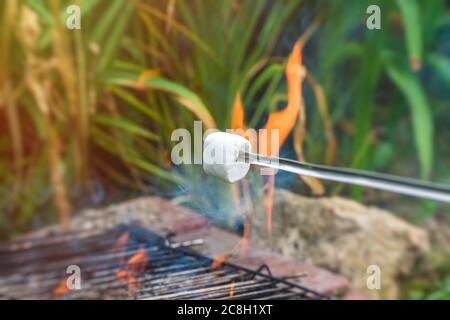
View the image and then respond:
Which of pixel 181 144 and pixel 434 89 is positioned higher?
pixel 434 89

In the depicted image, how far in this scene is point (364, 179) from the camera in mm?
1010

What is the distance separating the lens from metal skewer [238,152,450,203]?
97 cm

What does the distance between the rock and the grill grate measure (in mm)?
178

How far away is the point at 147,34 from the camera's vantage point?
5.68ft

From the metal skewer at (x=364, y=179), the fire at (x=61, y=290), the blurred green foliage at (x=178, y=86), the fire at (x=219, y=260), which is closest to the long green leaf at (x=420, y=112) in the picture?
the blurred green foliage at (x=178, y=86)

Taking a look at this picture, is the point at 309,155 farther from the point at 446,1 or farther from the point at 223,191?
the point at 446,1

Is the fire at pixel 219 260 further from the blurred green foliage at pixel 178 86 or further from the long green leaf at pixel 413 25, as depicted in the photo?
the long green leaf at pixel 413 25

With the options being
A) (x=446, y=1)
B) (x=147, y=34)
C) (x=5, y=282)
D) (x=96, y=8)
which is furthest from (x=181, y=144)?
(x=446, y=1)

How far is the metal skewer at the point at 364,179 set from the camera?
967 millimetres

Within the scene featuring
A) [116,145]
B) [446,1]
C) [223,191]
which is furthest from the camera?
[116,145]

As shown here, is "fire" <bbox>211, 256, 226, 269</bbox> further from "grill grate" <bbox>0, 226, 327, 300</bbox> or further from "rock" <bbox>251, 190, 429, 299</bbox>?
"rock" <bbox>251, 190, 429, 299</bbox>

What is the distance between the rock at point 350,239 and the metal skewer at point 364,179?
273 mm

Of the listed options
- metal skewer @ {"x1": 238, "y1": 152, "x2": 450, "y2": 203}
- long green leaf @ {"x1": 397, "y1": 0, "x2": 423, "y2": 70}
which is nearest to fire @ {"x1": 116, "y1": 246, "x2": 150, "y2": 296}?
metal skewer @ {"x1": 238, "y1": 152, "x2": 450, "y2": 203}

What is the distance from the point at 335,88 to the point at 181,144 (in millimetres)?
436
